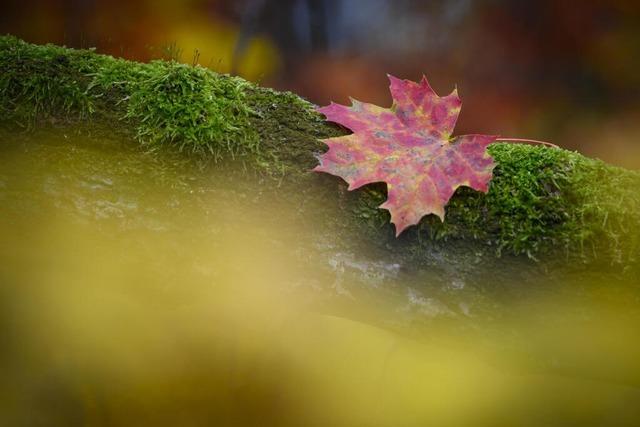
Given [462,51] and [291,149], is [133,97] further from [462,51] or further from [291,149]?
[462,51]

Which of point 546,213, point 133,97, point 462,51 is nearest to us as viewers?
point 546,213

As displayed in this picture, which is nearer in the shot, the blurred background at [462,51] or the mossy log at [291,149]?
the mossy log at [291,149]

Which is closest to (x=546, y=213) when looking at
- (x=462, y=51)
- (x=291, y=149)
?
(x=291, y=149)

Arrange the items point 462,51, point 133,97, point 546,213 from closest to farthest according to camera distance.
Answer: point 546,213 < point 133,97 < point 462,51

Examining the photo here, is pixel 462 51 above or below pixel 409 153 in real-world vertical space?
above

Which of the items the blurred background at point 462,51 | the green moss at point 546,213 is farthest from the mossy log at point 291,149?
the blurred background at point 462,51

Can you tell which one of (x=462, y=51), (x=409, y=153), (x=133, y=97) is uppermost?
(x=462, y=51)

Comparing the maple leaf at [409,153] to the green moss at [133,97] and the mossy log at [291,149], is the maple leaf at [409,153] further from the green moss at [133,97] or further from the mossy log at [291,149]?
the green moss at [133,97]

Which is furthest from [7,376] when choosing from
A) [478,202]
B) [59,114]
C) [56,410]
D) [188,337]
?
[478,202]
